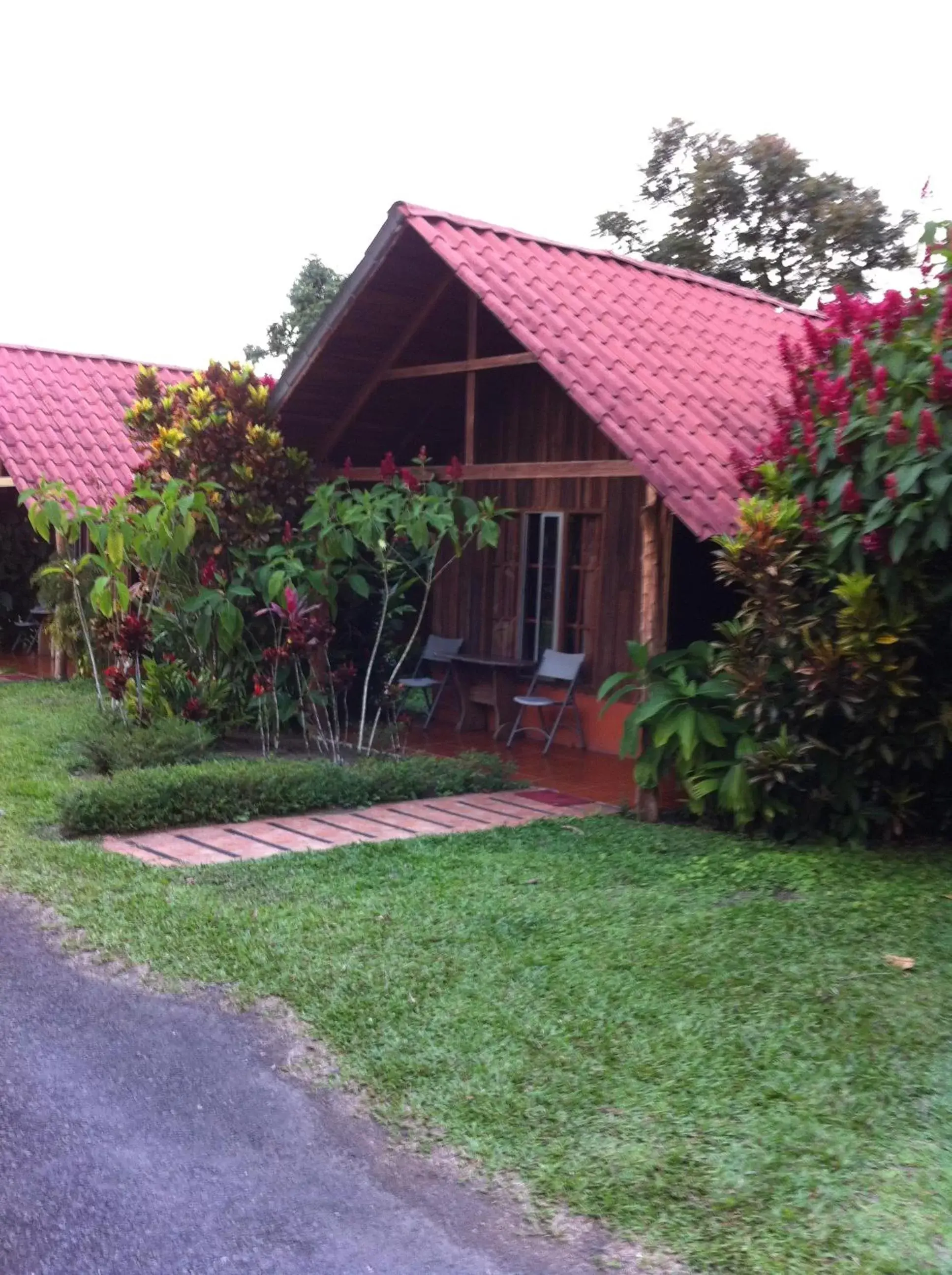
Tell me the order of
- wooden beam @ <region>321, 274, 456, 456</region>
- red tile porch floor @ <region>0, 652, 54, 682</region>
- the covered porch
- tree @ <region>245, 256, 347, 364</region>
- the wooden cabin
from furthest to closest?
tree @ <region>245, 256, 347, 364</region> < red tile porch floor @ <region>0, 652, 54, 682</region> < wooden beam @ <region>321, 274, 456, 456</region> < the covered porch < the wooden cabin

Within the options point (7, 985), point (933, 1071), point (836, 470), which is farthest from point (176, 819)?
point (933, 1071)

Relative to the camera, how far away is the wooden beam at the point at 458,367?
Answer: 8805mm

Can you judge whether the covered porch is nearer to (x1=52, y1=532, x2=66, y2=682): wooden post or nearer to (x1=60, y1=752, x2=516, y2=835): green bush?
(x1=60, y1=752, x2=516, y2=835): green bush

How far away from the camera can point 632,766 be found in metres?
9.78

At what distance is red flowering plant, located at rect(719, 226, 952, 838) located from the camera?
6172 millimetres

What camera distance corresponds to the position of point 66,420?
15.0 meters

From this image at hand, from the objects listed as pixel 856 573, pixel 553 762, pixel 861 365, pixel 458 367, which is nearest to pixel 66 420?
pixel 458 367

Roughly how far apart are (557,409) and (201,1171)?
8.42 meters

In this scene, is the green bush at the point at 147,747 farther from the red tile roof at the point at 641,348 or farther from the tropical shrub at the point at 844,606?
the red tile roof at the point at 641,348

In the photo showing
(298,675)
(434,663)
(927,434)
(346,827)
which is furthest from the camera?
(434,663)

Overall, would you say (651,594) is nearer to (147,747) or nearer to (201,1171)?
(147,747)

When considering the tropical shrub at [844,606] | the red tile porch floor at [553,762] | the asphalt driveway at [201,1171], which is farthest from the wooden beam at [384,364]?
the asphalt driveway at [201,1171]

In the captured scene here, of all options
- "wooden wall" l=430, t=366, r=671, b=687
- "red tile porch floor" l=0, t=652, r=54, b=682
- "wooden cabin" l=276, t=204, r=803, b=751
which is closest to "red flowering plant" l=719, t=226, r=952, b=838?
"wooden cabin" l=276, t=204, r=803, b=751

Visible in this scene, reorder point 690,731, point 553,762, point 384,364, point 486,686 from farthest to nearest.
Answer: point 486,686 < point 384,364 < point 553,762 < point 690,731
